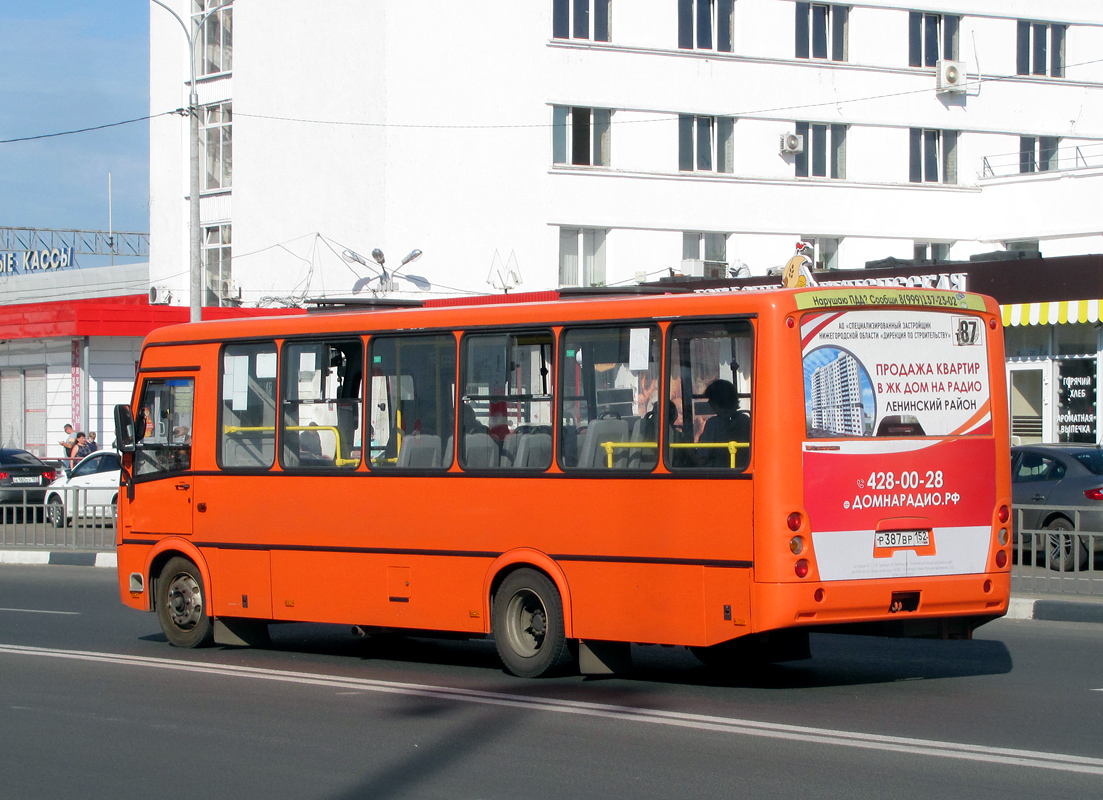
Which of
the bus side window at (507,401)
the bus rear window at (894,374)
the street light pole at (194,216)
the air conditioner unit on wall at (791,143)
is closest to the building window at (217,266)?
the street light pole at (194,216)

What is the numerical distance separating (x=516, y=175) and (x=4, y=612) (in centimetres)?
2279

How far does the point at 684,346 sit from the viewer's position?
8.98 m

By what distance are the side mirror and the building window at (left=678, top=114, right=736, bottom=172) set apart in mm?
26229

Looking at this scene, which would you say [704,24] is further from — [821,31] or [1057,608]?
[1057,608]

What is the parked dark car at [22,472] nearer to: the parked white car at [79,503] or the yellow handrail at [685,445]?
the parked white car at [79,503]

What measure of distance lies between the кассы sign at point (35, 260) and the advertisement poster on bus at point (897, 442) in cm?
5463

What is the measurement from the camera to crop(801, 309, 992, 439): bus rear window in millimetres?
8609

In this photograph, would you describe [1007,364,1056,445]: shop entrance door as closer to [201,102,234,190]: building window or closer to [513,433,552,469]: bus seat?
[513,433,552,469]: bus seat

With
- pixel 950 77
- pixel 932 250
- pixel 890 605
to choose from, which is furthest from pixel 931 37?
pixel 890 605

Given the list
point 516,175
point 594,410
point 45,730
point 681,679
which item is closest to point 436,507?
point 594,410

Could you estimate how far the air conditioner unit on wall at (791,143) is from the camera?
36.7 meters

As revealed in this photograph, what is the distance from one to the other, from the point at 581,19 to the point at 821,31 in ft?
23.2

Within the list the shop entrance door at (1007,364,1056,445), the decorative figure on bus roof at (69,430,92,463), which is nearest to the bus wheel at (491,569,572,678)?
the shop entrance door at (1007,364,1056,445)

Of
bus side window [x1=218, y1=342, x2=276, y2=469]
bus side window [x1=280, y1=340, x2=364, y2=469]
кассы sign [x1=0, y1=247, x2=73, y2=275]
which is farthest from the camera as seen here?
кассы sign [x1=0, y1=247, x2=73, y2=275]
